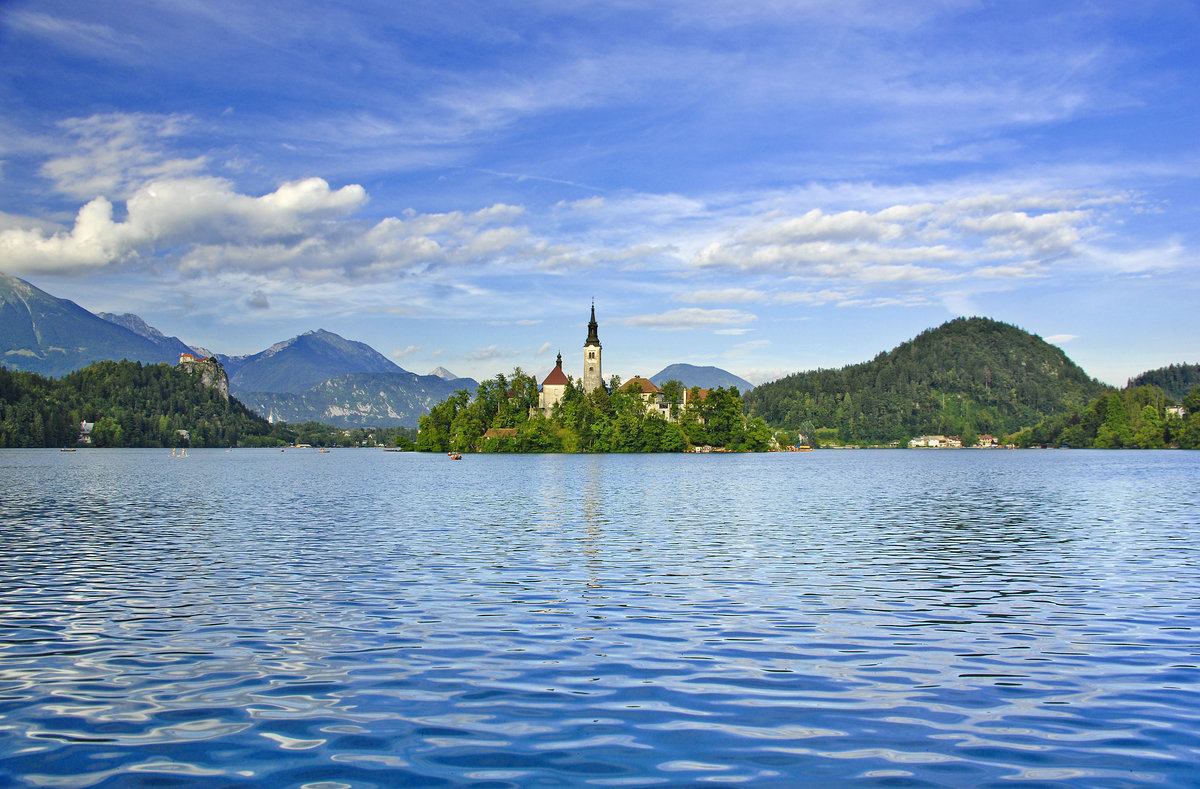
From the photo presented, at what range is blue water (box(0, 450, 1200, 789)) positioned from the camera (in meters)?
8.95

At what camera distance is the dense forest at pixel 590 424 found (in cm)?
18888

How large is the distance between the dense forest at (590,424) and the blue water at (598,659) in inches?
6155

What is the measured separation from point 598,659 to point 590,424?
584 feet

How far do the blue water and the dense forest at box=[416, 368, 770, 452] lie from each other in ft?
513

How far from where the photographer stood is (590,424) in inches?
7534

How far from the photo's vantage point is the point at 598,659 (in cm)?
1346

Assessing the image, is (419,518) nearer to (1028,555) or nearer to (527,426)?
(1028,555)

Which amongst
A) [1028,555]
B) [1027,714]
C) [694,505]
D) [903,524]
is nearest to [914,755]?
[1027,714]

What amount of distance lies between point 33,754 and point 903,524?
34.7 metres

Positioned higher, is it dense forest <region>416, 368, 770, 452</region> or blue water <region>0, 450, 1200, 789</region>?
dense forest <region>416, 368, 770, 452</region>

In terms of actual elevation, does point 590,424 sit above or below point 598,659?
above

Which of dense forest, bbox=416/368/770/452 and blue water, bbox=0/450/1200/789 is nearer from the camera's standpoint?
blue water, bbox=0/450/1200/789

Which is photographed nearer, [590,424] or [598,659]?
[598,659]

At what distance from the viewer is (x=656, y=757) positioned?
8.99 meters
